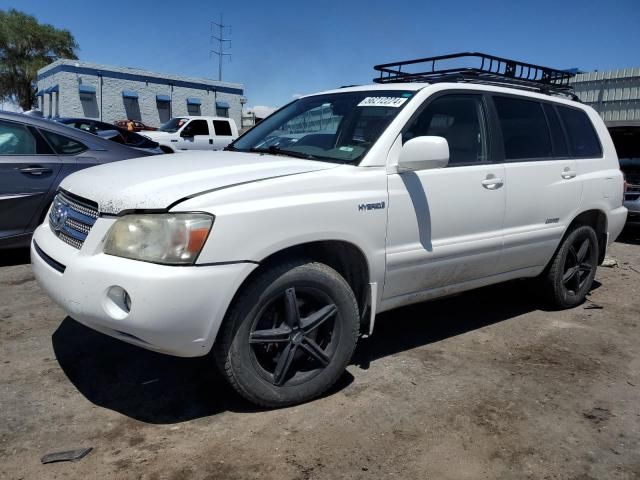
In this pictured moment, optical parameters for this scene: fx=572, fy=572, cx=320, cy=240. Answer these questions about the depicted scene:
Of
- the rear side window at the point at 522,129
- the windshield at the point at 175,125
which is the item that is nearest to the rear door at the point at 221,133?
the windshield at the point at 175,125

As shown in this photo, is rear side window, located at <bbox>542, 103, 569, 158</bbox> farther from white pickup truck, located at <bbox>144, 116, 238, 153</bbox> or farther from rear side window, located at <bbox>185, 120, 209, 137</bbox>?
rear side window, located at <bbox>185, 120, 209, 137</bbox>

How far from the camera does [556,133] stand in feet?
14.7

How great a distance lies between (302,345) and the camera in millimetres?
2904

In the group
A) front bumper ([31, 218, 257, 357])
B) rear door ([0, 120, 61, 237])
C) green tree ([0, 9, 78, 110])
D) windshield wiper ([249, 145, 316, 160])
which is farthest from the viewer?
green tree ([0, 9, 78, 110])

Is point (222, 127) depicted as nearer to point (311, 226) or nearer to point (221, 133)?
point (221, 133)

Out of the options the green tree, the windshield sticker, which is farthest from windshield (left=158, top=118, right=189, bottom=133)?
the green tree

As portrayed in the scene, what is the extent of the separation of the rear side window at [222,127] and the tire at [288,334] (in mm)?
15810

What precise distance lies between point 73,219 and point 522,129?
3.09 meters

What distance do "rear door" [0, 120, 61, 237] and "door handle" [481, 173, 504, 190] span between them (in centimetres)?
396

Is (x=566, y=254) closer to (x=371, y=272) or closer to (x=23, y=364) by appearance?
(x=371, y=272)

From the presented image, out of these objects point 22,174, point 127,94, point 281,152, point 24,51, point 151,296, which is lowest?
point 151,296

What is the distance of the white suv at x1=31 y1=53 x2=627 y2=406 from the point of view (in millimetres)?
2529

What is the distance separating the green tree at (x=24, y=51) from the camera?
4303cm

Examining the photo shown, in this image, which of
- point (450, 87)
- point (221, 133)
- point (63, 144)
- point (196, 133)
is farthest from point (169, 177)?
point (221, 133)
